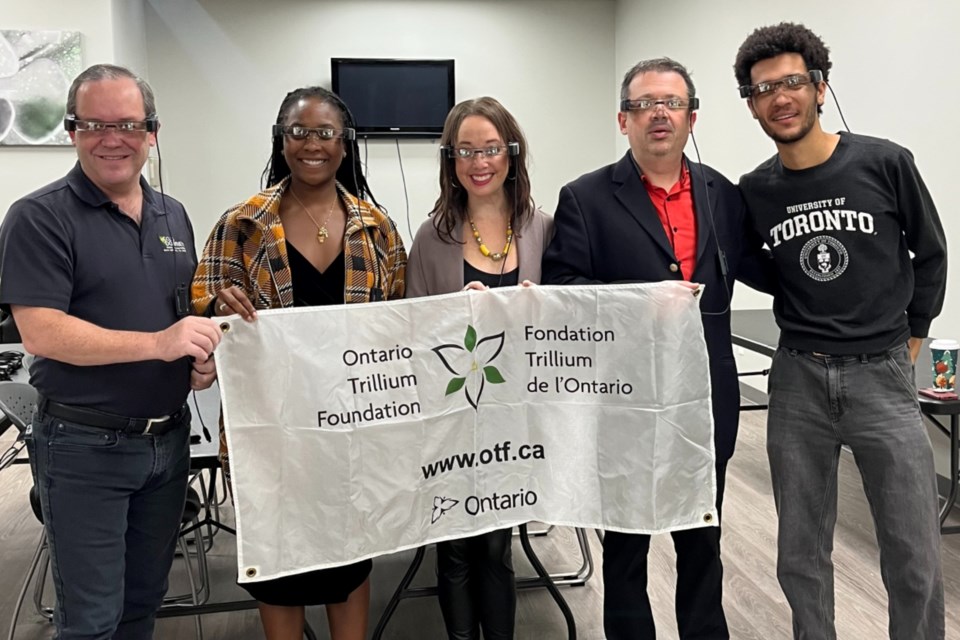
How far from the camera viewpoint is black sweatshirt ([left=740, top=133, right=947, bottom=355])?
1.86 metres

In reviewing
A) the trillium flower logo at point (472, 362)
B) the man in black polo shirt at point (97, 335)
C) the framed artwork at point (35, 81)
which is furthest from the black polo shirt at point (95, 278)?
the framed artwork at point (35, 81)

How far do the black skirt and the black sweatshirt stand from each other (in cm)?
128

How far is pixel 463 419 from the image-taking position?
1.85m

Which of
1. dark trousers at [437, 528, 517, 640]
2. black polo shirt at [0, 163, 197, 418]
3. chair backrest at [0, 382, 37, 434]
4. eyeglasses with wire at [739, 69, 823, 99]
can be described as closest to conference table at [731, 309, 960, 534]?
eyeglasses with wire at [739, 69, 823, 99]

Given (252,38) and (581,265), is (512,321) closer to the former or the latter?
→ (581,265)

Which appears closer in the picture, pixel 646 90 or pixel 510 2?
pixel 646 90

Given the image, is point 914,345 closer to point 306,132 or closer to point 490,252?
point 490,252

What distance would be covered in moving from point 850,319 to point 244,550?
1530 mm

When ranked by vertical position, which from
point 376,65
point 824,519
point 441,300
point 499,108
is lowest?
point 824,519

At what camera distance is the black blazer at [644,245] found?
1911 millimetres

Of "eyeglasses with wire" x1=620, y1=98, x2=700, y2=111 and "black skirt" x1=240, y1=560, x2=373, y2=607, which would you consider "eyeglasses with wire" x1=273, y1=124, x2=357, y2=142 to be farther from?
"black skirt" x1=240, y1=560, x2=373, y2=607

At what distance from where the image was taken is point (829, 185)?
189 cm

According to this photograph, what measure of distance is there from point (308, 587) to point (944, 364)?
205 centimetres

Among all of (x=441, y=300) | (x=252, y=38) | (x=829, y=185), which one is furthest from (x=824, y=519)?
(x=252, y=38)
